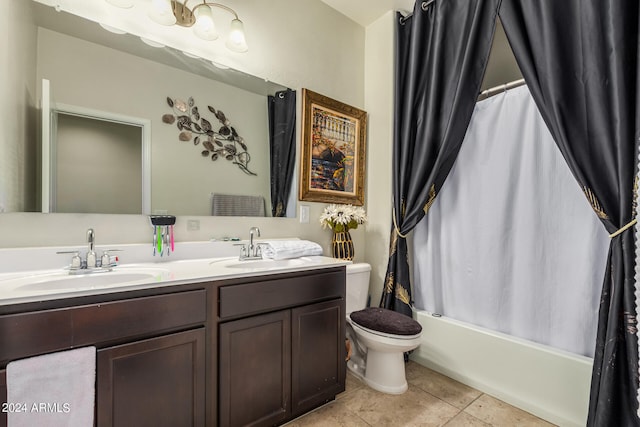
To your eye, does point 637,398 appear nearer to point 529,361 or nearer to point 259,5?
point 529,361

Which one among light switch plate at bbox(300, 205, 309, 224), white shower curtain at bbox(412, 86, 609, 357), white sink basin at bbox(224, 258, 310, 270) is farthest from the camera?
light switch plate at bbox(300, 205, 309, 224)

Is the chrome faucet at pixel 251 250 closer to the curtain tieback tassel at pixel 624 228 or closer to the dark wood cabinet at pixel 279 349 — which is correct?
the dark wood cabinet at pixel 279 349

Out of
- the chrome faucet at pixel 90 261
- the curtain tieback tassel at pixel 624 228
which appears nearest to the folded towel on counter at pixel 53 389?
the chrome faucet at pixel 90 261

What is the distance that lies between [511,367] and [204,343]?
1690 mm

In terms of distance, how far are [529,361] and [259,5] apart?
2696mm

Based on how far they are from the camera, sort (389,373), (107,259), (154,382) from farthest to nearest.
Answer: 1. (389,373)
2. (107,259)
3. (154,382)

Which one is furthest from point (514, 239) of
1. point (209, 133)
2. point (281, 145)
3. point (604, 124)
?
point (209, 133)

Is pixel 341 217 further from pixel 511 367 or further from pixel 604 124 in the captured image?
pixel 604 124

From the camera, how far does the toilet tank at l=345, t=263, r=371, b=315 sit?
6.89ft

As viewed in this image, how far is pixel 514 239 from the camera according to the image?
183cm

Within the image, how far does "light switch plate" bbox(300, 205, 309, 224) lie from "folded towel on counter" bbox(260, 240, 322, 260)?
31 centimetres

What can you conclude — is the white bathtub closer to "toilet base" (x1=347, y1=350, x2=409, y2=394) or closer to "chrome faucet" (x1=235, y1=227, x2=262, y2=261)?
"toilet base" (x1=347, y1=350, x2=409, y2=394)

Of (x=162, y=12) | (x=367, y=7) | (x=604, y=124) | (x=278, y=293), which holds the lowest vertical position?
(x=278, y=293)

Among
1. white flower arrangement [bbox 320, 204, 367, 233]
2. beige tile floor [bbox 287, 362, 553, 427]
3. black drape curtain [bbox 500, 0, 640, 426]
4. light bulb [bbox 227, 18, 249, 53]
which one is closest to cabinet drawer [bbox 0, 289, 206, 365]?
beige tile floor [bbox 287, 362, 553, 427]
